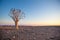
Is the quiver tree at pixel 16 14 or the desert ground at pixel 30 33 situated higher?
the quiver tree at pixel 16 14

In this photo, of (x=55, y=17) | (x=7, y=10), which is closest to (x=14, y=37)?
(x=7, y=10)

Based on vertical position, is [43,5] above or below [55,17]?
above

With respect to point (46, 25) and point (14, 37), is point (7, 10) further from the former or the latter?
point (46, 25)

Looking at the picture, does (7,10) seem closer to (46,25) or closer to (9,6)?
(9,6)

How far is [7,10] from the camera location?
168 cm

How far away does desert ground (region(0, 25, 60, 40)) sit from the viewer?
1.64 metres

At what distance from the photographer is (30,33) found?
1683 mm

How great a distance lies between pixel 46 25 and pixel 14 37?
0.54m

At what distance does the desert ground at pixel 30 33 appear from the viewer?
164 cm

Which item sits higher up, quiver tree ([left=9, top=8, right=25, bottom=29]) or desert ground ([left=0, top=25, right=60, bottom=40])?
quiver tree ([left=9, top=8, right=25, bottom=29])

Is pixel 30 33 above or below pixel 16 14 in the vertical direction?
below

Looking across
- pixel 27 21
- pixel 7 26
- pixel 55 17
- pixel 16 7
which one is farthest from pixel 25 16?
pixel 55 17

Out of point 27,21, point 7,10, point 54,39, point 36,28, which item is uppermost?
point 7,10

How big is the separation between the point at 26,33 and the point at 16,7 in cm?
44
